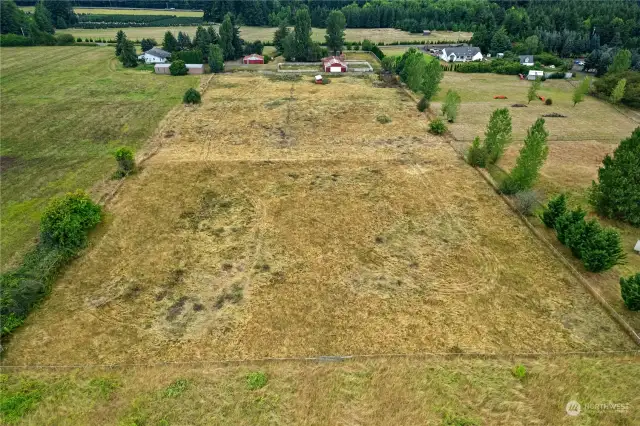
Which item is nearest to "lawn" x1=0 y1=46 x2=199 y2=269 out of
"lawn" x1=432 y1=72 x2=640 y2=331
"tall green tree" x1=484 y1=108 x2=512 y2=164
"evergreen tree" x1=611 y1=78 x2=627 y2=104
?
"tall green tree" x1=484 y1=108 x2=512 y2=164

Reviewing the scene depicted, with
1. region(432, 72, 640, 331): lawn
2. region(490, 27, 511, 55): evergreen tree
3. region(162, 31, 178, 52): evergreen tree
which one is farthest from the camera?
region(490, 27, 511, 55): evergreen tree

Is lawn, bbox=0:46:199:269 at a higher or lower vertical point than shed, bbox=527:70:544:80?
lower

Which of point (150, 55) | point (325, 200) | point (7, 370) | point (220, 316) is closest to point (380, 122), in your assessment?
point (325, 200)

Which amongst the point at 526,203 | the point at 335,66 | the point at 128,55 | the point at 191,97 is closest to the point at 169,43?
the point at 128,55

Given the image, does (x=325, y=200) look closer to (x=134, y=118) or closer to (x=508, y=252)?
(x=508, y=252)

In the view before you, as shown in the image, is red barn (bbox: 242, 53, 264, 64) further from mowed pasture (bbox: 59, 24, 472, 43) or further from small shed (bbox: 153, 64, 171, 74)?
mowed pasture (bbox: 59, 24, 472, 43)

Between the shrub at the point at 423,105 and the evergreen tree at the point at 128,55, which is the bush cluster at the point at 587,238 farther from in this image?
the evergreen tree at the point at 128,55

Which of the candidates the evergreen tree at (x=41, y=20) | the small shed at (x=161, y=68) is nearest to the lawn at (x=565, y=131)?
the small shed at (x=161, y=68)
